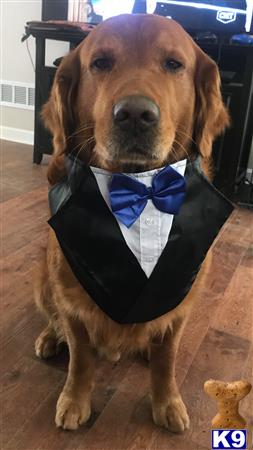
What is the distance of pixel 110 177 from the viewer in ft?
3.82

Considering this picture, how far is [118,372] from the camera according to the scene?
1.49 m

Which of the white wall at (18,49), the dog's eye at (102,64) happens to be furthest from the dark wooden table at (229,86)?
the dog's eye at (102,64)

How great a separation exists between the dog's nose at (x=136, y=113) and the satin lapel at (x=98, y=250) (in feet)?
0.66

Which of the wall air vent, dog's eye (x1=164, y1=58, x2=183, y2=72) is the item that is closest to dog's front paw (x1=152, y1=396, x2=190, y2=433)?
dog's eye (x1=164, y1=58, x2=183, y2=72)

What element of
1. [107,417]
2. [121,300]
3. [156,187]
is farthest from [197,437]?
[156,187]

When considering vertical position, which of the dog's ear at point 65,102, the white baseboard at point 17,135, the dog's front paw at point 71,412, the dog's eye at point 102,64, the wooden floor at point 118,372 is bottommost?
the white baseboard at point 17,135

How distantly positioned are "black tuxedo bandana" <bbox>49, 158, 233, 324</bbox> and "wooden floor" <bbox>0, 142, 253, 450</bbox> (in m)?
0.34

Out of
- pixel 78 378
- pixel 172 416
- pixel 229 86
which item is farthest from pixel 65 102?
pixel 229 86

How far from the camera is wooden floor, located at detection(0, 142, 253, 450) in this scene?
49.0 inches

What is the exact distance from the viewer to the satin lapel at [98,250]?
1.17 metres

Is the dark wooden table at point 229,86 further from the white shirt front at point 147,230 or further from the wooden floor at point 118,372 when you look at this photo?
the white shirt front at point 147,230

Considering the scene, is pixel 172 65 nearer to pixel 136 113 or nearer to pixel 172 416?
pixel 136 113

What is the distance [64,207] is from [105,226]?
125mm

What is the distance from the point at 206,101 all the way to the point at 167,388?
847mm
